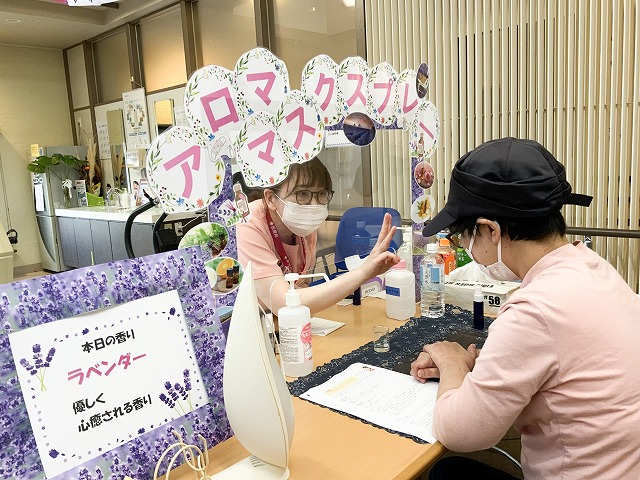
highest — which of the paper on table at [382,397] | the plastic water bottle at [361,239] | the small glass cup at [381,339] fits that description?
the plastic water bottle at [361,239]

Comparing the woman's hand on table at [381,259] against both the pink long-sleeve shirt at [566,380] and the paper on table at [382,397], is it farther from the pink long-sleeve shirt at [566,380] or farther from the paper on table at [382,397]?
the pink long-sleeve shirt at [566,380]

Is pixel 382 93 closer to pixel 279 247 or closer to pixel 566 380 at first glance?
pixel 279 247

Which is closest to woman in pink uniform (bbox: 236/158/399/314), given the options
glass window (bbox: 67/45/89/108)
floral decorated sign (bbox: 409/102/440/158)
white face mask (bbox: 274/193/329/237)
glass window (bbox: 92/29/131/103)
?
white face mask (bbox: 274/193/329/237)

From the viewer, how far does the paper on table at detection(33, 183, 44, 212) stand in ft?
21.7

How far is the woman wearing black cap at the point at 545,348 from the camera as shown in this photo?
34.1 inches

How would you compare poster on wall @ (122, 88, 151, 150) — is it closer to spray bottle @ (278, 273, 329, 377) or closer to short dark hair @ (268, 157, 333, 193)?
short dark hair @ (268, 157, 333, 193)

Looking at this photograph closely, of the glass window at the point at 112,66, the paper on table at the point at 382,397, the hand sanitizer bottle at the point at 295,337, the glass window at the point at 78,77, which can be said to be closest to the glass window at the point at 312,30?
the glass window at the point at 112,66

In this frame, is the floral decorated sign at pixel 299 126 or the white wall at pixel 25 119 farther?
the white wall at pixel 25 119

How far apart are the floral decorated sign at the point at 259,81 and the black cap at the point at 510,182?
62cm

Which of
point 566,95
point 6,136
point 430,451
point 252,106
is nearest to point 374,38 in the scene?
point 566,95

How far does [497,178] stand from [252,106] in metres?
0.71

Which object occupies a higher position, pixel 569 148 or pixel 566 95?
pixel 566 95

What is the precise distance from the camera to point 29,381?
2.49 feet

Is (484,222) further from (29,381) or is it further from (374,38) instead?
(374,38)
